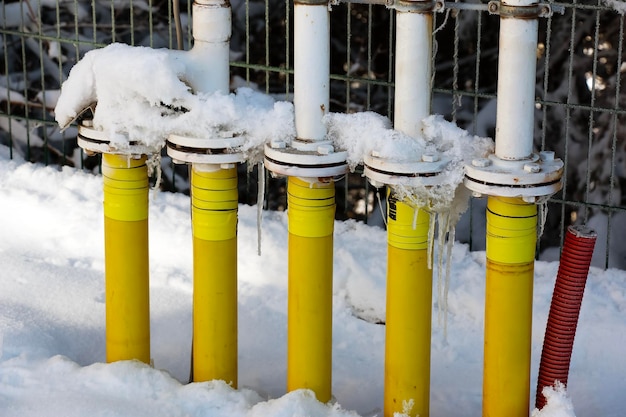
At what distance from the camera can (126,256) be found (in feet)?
13.7

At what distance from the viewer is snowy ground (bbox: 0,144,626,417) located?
4008mm

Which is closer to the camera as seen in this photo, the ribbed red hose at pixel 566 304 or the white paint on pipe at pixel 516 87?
the white paint on pipe at pixel 516 87

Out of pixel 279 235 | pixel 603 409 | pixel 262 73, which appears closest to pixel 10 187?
pixel 279 235

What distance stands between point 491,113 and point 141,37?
79.7 inches

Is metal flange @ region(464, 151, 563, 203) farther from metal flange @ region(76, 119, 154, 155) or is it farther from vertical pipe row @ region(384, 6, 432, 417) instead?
metal flange @ region(76, 119, 154, 155)

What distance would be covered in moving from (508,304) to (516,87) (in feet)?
1.92

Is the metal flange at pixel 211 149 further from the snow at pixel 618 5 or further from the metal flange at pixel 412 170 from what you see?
the snow at pixel 618 5

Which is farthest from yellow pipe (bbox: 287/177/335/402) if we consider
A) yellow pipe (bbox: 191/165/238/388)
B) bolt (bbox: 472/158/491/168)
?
bolt (bbox: 472/158/491/168)

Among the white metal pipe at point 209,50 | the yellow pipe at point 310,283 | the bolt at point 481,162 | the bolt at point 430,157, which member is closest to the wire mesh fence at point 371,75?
the white metal pipe at point 209,50

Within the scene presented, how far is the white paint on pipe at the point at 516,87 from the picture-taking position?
3434 mm

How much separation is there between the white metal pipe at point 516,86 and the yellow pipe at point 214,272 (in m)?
0.88

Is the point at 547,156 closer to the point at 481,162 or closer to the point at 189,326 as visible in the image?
the point at 481,162

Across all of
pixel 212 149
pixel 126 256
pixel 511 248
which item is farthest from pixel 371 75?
pixel 511 248

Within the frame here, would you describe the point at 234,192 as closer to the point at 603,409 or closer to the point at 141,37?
the point at 603,409
